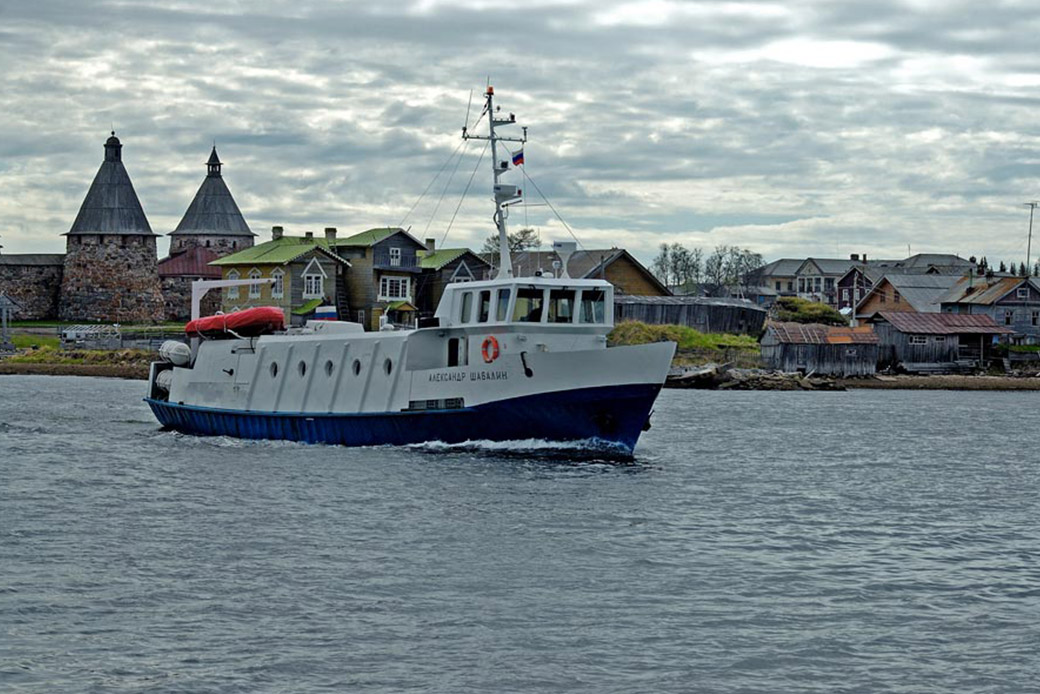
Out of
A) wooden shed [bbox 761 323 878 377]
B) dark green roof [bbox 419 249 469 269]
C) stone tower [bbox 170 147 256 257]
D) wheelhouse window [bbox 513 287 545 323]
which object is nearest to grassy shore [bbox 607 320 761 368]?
wooden shed [bbox 761 323 878 377]

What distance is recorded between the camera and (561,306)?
108 feet

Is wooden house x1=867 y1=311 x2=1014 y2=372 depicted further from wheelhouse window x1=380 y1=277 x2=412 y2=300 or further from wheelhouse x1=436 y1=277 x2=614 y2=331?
wheelhouse x1=436 y1=277 x2=614 y2=331

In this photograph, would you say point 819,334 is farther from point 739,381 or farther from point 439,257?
point 439,257

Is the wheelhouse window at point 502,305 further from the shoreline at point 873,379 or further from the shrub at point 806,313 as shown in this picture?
the shrub at point 806,313

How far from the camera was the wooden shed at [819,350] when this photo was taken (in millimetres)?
77750

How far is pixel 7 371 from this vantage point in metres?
81.6

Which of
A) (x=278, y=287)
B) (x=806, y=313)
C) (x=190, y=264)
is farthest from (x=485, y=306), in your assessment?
(x=190, y=264)

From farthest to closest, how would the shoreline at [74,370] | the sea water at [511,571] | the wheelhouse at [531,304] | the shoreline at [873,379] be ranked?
the shoreline at [74,370] → the shoreline at [873,379] → the wheelhouse at [531,304] → the sea water at [511,571]

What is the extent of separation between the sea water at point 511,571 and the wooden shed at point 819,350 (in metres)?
40.6

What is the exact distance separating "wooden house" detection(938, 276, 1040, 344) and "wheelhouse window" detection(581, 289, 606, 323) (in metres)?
59.5

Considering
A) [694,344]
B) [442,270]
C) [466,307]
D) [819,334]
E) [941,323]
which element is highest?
[442,270]

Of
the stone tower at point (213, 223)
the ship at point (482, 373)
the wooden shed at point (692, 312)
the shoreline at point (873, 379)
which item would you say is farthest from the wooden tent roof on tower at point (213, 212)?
the ship at point (482, 373)

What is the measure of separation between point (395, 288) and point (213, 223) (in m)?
34.3

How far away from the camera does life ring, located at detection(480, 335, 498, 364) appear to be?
1271 inches
